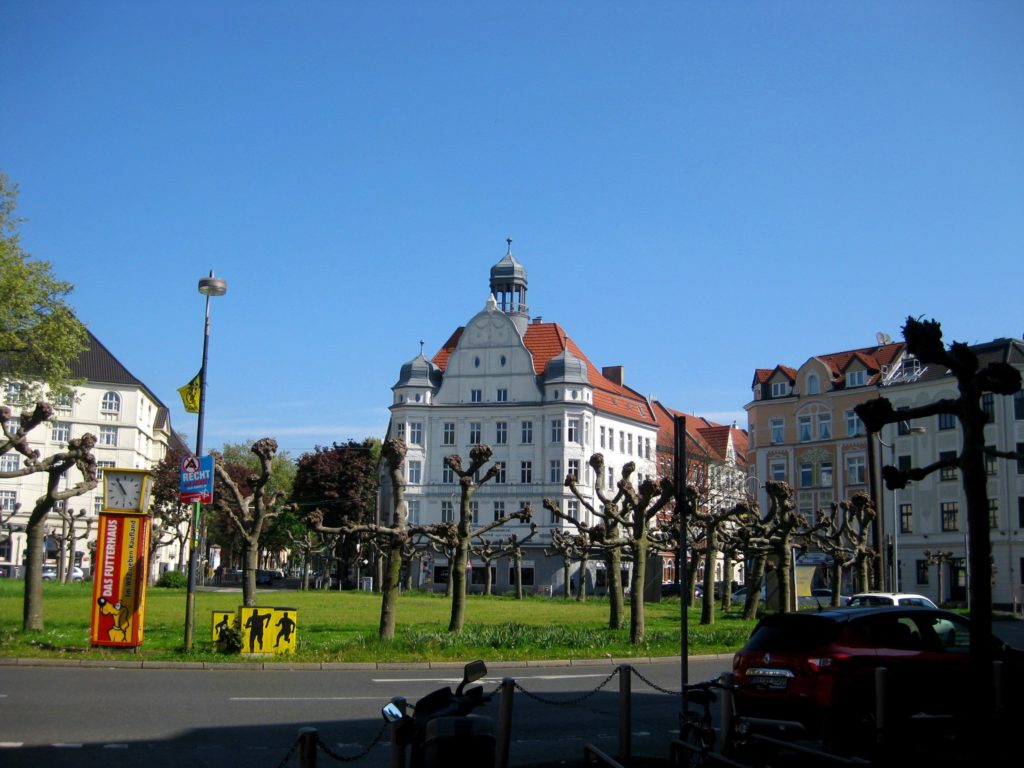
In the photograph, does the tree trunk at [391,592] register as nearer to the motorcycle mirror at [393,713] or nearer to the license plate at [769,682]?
the license plate at [769,682]

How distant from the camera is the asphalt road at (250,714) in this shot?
10.9m

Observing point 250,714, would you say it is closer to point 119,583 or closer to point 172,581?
point 119,583

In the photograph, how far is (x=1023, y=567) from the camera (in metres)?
61.1

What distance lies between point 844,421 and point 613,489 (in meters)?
19.5

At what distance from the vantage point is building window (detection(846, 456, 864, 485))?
7256cm

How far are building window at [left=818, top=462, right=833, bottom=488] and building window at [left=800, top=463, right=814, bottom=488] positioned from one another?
701 mm

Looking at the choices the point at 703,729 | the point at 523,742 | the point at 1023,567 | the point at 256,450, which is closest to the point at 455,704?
the point at 703,729

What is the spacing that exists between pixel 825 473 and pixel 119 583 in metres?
62.0

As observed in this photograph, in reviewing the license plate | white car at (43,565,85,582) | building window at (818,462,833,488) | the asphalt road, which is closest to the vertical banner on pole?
the asphalt road

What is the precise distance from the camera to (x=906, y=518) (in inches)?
2687

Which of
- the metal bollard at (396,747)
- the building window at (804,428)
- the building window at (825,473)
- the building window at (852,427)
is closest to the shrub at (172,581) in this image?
the building window at (825,473)

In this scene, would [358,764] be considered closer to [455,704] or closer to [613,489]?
[455,704]

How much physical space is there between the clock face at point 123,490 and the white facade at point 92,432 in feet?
222

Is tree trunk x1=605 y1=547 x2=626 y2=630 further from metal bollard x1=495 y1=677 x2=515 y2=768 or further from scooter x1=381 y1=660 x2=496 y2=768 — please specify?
scooter x1=381 y1=660 x2=496 y2=768
